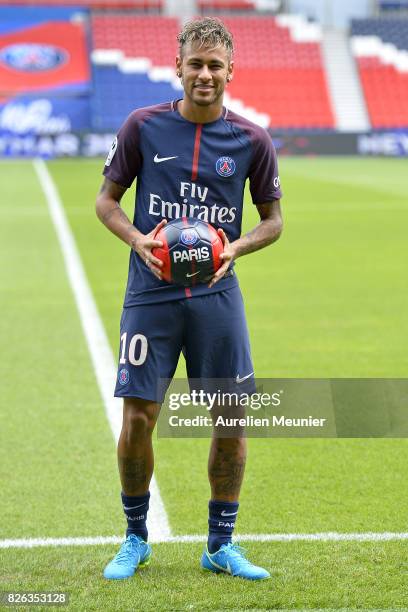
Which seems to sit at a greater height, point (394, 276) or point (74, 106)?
point (394, 276)

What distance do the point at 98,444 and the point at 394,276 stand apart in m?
7.52

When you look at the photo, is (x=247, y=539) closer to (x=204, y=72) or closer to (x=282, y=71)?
(x=204, y=72)

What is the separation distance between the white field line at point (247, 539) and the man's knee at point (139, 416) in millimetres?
704

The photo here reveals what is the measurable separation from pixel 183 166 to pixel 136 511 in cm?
142

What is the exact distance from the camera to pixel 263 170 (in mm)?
4574

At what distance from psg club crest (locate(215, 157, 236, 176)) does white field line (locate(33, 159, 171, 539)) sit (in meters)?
1.70

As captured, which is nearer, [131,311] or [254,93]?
[131,311]

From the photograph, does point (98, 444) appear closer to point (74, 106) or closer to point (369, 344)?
point (369, 344)

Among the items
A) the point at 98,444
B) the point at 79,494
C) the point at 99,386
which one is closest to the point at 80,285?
the point at 99,386

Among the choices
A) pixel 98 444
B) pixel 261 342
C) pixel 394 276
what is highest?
pixel 98 444

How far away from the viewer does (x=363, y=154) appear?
41.8 meters

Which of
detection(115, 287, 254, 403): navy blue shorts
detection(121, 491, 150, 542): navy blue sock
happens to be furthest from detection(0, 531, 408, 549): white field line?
detection(115, 287, 254, 403): navy blue shorts

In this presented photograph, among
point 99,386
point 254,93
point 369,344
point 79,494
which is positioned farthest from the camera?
point 254,93

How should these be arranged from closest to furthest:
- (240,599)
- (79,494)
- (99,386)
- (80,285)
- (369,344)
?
1. (240,599)
2. (79,494)
3. (99,386)
4. (369,344)
5. (80,285)
